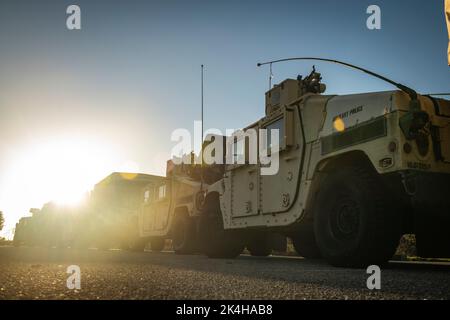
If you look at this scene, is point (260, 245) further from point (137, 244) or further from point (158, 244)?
point (137, 244)

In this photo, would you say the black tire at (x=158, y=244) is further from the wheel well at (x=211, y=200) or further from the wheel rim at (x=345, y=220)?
the wheel rim at (x=345, y=220)

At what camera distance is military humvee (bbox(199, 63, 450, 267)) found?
4.50 meters

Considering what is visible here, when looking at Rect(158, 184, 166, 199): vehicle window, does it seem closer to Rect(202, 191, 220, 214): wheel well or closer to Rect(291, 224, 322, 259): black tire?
Rect(202, 191, 220, 214): wheel well

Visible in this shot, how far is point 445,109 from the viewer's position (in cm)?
497

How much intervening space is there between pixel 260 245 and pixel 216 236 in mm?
1602

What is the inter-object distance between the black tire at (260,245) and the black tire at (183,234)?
1.23m

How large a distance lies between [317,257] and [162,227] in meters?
4.65

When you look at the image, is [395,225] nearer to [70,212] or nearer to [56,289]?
[56,289]

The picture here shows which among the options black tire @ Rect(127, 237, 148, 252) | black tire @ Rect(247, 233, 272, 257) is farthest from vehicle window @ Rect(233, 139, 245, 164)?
black tire @ Rect(127, 237, 148, 252)

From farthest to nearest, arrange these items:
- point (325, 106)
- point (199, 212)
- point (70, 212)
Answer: point (70, 212), point (199, 212), point (325, 106)

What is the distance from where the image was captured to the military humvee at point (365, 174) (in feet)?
14.8

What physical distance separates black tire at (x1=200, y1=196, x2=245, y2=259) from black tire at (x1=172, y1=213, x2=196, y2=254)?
1.19 m
